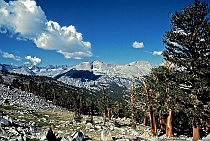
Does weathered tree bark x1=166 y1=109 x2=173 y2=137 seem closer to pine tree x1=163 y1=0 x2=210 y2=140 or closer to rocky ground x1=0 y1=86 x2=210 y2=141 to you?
rocky ground x1=0 y1=86 x2=210 y2=141

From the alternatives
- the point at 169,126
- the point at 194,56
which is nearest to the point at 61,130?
the point at 169,126

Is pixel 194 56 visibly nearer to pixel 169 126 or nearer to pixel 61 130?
pixel 169 126

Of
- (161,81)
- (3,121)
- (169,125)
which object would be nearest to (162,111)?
(169,125)

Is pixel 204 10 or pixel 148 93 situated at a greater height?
pixel 204 10

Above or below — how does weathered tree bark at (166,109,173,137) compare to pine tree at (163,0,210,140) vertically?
below

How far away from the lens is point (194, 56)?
90.8ft

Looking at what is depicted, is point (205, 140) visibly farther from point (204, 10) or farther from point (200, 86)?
point (204, 10)

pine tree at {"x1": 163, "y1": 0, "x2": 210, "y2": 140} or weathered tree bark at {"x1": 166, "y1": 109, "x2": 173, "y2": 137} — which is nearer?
pine tree at {"x1": 163, "y1": 0, "x2": 210, "y2": 140}

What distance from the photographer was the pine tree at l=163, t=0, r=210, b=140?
26312 millimetres

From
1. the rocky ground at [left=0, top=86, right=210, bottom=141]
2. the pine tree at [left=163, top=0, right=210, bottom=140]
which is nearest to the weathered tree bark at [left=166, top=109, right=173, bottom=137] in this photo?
the rocky ground at [left=0, top=86, right=210, bottom=141]

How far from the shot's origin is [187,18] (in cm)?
2794

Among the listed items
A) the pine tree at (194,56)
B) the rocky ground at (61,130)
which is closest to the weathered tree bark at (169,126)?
the rocky ground at (61,130)

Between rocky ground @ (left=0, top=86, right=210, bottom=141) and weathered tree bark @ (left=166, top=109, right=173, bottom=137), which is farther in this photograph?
weathered tree bark @ (left=166, top=109, right=173, bottom=137)

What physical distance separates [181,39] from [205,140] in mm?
11540
